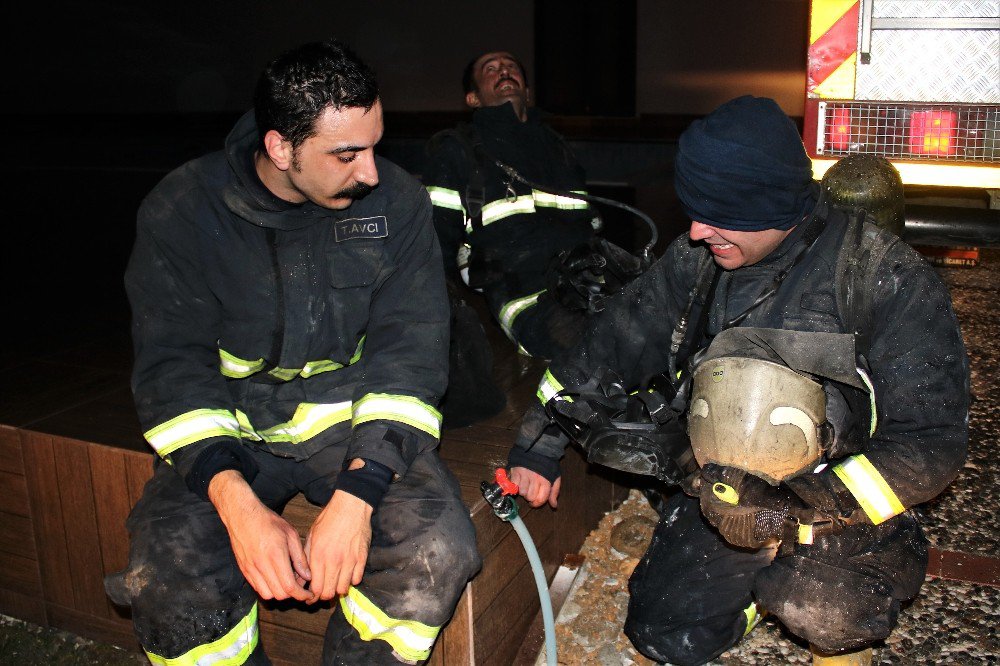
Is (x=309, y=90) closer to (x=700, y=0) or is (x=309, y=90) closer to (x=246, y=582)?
(x=246, y=582)

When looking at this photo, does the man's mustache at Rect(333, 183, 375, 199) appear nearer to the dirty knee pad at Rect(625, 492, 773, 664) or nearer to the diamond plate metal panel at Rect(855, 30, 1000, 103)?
the dirty knee pad at Rect(625, 492, 773, 664)

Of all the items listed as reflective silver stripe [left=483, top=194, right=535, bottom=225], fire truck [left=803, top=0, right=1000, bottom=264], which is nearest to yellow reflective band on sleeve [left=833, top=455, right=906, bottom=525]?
reflective silver stripe [left=483, top=194, right=535, bottom=225]

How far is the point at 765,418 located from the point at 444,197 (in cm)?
196

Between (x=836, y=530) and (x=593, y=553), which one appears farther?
(x=593, y=553)

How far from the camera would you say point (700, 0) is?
41.1 ft

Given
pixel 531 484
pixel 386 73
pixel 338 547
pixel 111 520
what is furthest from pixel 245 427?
pixel 386 73

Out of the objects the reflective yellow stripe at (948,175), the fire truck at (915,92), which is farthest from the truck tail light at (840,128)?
the reflective yellow stripe at (948,175)

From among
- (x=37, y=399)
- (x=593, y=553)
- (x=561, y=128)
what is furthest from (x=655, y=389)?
(x=561, y=128)

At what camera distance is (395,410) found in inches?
85.6

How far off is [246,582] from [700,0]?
12.0 meters

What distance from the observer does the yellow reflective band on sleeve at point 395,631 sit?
2010mm

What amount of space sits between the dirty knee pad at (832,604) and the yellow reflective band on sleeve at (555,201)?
1896mm

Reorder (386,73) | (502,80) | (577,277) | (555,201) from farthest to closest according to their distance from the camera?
(386,73)
(502,80)
(555,201)
(577,277)

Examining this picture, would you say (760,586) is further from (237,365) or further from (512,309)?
(512,309)
